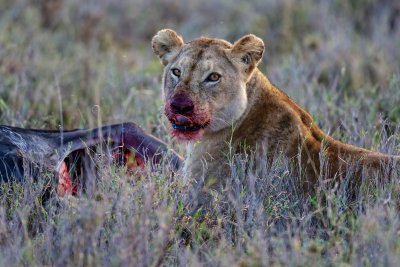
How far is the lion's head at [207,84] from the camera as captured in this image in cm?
477

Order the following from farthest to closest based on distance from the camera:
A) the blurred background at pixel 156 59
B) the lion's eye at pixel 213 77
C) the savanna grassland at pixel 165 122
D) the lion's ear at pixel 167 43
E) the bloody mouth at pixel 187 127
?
the blurred background at pixel 156 59 → the lion's ear at pixel 167 43 → the lion's eye at pixel 213 77 → the bloody mouth at pixel 187 127 → the savanna grassland at pixel 165 122

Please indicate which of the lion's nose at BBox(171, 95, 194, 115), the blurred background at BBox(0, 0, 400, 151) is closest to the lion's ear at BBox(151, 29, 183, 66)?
the blurred background at BBox(0, 0, 400, 151)

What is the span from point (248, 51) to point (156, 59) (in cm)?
588

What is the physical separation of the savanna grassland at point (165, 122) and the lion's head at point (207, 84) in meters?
0.27

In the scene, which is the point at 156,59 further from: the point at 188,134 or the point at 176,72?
the point at 188,134

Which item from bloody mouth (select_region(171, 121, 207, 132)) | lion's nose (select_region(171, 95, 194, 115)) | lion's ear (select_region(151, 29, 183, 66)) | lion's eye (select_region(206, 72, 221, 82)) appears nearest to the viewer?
lion's nose (select_region(171, 95, 194, 115))

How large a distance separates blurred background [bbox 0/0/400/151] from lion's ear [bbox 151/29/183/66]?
389 millimetres

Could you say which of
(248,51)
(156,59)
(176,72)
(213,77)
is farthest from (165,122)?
(156,59)

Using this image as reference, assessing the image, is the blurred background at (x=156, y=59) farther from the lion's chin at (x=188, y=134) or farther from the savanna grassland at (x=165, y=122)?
the lion's chin at (x=188, y=134)

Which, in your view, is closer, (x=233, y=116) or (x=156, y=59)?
(x=233, y=116)

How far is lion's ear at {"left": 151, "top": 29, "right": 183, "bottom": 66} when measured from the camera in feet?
17.4

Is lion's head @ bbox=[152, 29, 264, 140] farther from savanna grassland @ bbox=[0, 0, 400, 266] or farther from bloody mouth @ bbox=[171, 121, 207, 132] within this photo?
savanna grassland @ bbox=[0, 0, 400, 266]

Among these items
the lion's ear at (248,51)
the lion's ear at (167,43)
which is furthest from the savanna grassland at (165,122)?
the lion's ear at (248,51)

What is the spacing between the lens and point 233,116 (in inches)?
193
